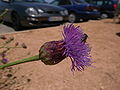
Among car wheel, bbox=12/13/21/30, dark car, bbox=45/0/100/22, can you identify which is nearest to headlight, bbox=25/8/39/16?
car wheel, bbox=12/13/21/30

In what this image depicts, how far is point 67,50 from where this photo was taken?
1173 millimetres

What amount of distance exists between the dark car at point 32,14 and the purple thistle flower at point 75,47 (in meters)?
4.47

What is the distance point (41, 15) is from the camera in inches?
225

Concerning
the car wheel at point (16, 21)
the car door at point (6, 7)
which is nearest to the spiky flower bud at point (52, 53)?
the car wheel at point (16, 21)

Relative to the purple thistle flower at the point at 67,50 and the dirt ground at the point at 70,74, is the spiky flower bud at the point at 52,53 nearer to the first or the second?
the purple thistle flower at the point at 67,50

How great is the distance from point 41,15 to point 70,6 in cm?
435

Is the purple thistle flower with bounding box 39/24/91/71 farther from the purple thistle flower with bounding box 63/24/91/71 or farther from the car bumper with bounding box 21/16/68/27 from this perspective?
the car bumper with bounding box 21/16/68/27

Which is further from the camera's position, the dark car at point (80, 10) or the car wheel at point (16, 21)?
the dark car at point (80, 10)

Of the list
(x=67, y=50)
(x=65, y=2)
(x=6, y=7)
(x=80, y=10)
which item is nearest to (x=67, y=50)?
Answer: (x=67, y=50)

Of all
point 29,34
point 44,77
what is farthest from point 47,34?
point 44,77

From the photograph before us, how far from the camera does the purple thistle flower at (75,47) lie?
1187 mm

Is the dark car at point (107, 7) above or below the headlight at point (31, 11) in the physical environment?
below

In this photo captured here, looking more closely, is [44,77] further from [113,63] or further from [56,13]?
[56,13]

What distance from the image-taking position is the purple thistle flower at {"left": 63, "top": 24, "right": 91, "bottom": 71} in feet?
3.89
